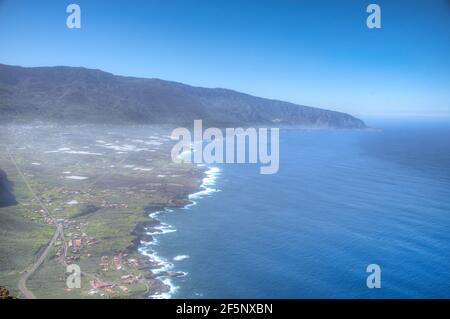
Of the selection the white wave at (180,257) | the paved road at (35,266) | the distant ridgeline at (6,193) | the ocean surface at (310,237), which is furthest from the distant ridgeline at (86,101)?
the white wave at (180,257)

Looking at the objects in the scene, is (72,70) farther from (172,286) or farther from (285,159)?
(172,286)

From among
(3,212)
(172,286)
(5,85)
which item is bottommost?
(172,286)

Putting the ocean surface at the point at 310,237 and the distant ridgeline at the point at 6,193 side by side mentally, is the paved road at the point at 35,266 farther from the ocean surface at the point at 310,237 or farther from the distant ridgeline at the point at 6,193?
the ocean surface at the point at 310,237

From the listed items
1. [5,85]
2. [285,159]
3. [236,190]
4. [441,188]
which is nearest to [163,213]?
[236,190]

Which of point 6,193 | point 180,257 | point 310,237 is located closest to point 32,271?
point 180,257

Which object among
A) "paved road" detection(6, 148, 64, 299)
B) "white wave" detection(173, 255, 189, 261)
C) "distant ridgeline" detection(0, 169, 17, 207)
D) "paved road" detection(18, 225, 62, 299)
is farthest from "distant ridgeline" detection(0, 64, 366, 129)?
"white wave" detection(173, 255, 189, 261)
